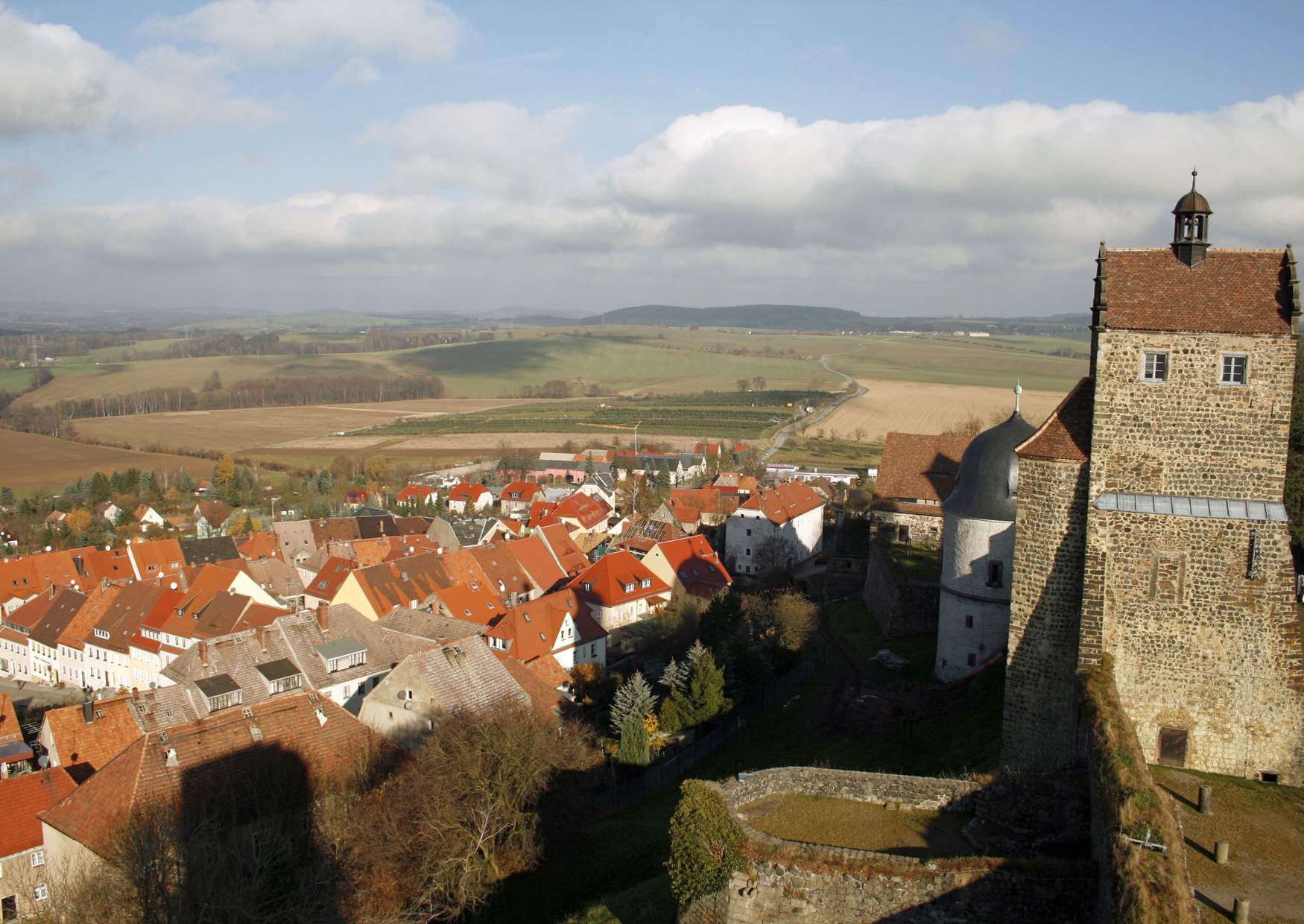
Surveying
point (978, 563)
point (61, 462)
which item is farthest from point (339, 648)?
point (61, 462)

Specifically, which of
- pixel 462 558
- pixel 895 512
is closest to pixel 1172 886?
pixel 895 512

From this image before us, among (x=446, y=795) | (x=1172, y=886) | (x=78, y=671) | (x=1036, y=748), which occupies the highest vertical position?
(x=1172, y=886)

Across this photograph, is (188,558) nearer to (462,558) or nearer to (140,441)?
(462,558)

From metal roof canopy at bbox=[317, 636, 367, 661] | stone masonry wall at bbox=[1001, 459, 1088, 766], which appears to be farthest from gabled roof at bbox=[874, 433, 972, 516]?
stone masonry wall at bbox=[1001, 459, 1088, 766]

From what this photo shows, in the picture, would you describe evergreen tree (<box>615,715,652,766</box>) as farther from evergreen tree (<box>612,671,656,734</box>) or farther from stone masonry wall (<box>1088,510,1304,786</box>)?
stone masonry wall (<box>1088,510,1304,786</box>)

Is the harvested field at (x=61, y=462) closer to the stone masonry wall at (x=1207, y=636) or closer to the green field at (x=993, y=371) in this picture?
the stone masonry wall at (x=1207, y=636)

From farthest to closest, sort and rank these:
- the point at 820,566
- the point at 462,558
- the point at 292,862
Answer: the point at 820,566, the point at 462,558, the point at 292,862

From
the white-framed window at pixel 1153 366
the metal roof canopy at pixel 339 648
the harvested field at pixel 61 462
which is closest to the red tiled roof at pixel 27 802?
the metal roof canopy at pixel 339 648
